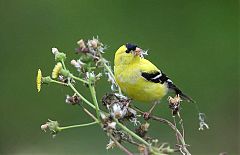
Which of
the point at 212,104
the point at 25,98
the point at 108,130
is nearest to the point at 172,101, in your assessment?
the point at 108,130

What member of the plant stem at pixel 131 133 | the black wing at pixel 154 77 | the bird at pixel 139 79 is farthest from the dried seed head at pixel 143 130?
→ the black wing at pixel 154 77

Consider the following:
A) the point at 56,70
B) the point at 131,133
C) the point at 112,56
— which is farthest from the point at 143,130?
the point at 112,56

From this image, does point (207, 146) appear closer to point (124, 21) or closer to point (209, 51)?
point (209, 51)

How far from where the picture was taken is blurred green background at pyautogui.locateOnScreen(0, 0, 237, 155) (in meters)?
4.32

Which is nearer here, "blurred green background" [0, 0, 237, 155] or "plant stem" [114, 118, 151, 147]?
"plant stem" [114, 118, 151, 147]

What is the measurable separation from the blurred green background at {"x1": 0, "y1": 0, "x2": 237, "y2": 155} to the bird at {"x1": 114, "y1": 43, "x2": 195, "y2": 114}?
6.50 feet

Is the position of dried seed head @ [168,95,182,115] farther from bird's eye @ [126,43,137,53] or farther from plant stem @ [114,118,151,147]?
bird's eye @ [126,43,137,53]

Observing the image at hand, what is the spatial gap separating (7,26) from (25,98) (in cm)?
86

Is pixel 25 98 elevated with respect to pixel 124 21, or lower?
lower

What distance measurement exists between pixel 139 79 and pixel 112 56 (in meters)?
2.44

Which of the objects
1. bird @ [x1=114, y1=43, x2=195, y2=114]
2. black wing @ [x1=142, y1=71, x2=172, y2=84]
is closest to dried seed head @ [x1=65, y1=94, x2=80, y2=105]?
bird @ [x1=114, y1=43, x2=195, y2=114]

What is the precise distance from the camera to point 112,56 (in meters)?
4.47

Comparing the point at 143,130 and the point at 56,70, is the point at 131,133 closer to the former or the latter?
the point at 143,130

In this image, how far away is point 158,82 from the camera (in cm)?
204
